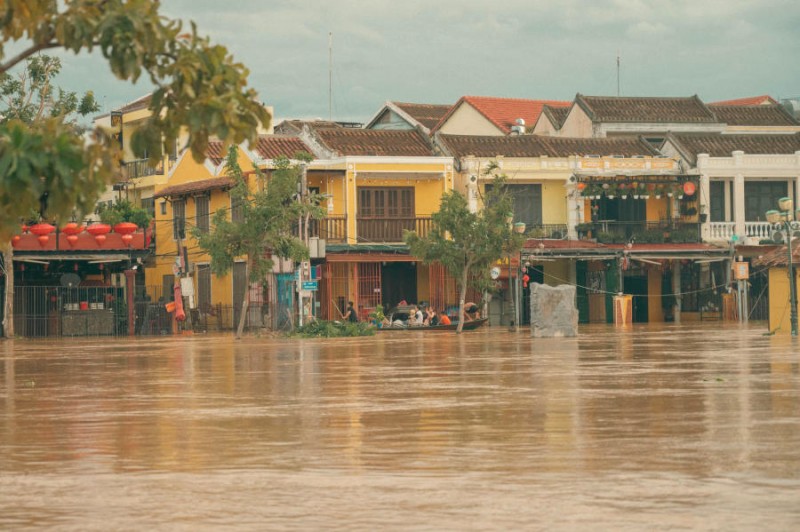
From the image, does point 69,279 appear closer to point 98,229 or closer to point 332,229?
point 98,229

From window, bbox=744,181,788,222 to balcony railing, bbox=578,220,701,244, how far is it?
8.55 feet

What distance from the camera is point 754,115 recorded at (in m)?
68.6

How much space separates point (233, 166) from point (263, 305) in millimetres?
8858

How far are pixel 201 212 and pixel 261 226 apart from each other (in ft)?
41.2

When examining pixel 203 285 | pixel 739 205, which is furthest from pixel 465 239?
pixel 739 205

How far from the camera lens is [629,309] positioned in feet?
182

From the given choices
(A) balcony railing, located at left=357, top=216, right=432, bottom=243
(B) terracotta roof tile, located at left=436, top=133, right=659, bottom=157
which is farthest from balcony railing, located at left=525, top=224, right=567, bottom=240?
(A) balcony railing, located at left=357, top=216, right=432, bottom=243

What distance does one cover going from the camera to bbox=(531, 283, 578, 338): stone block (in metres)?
42.1

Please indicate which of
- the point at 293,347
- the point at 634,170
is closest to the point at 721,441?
the point at 293,347

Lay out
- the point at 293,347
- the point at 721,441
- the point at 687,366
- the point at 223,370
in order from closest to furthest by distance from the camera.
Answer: the point at 721,441
the point at 687,366
the point at 223,370
the point at 293,347

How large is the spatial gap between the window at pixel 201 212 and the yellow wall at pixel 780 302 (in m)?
24.2

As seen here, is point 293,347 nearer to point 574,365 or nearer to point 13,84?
point 574,365

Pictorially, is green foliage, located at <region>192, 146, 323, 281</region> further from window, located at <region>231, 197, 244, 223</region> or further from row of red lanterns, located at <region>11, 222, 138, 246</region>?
window, located at <region>231, 197, 244, 223</region>

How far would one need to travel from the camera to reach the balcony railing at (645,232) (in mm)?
58188
